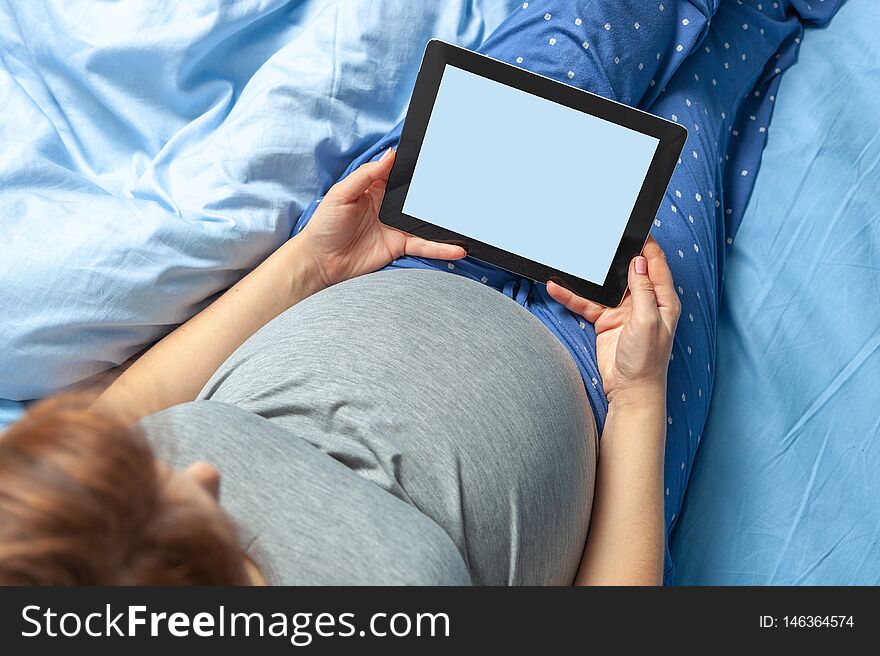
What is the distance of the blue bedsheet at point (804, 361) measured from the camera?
85 cm

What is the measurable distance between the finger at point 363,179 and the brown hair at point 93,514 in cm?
41

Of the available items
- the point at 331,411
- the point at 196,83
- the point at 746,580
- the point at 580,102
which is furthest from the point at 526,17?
the point at 746,580

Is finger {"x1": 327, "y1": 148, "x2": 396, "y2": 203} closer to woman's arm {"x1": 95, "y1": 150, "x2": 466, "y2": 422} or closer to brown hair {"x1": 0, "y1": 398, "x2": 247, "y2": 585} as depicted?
woman's arm {"x1": 95, "y1": 150, "x2": 466, "y2": 422}

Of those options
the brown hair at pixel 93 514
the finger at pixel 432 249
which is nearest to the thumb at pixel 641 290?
the finger at pixel 432 249

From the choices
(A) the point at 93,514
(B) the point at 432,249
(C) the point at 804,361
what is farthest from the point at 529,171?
(A) the point at 93,514

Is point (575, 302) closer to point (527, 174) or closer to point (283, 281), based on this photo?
point (527, 174)

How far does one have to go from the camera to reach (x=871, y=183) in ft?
3.14

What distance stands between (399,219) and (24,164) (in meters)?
0.37

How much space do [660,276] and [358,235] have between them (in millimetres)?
314

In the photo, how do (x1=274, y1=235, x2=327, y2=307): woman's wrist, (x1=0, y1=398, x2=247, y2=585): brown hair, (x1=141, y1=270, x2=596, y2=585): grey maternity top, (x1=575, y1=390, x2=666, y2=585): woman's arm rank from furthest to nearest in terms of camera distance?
(x1=274, y1=235, x2=327, y2=307): woman's wrist
(x1=575, y1=390, x2=666, y2=585): woman's arm
(x1=141, y1=270, x2=596, y2=585): grey maternity top
(x1=0, y1=398, x2=247, y2=585): brown hair

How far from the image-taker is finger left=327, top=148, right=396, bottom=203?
800mm

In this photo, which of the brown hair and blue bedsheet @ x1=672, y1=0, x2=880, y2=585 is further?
blue bedsheet @ x1=672, y1=0, x2=880, y2=585

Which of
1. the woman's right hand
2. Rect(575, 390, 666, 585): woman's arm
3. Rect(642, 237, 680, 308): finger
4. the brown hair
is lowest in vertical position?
Rect(575, 390, 666, 585): woman's arm

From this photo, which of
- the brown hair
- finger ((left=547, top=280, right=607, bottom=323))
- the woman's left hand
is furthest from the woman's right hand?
the brown hair
